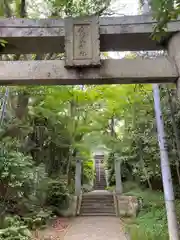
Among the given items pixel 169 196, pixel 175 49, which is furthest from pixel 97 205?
pixel 175 49

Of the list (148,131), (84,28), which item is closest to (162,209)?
(148,131)

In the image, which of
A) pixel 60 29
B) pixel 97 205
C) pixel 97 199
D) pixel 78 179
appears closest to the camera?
pixel 60 29

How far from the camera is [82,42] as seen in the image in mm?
3010

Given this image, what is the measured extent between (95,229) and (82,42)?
7955 mm

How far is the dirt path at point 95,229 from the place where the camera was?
8.08 meters

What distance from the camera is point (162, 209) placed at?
322 inches

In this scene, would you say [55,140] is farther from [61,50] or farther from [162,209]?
[61,50]

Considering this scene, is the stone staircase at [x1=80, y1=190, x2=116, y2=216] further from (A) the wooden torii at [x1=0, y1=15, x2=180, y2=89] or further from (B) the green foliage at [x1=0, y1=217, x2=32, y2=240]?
(A) the wooden torii at [x1=0, y1=15, x2=180, y2=89]

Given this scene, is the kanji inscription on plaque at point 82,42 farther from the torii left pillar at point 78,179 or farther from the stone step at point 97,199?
the stone step at point 97,199

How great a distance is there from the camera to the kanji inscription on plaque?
9.50 ft

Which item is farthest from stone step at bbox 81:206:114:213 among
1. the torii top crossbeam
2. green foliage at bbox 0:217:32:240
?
the torii top crossbeam

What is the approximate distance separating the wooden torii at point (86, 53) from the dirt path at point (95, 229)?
21.7 feet

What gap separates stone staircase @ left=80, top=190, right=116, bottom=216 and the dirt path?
3.48 ft

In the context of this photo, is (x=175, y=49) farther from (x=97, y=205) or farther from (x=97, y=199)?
(x=97, y=199)
